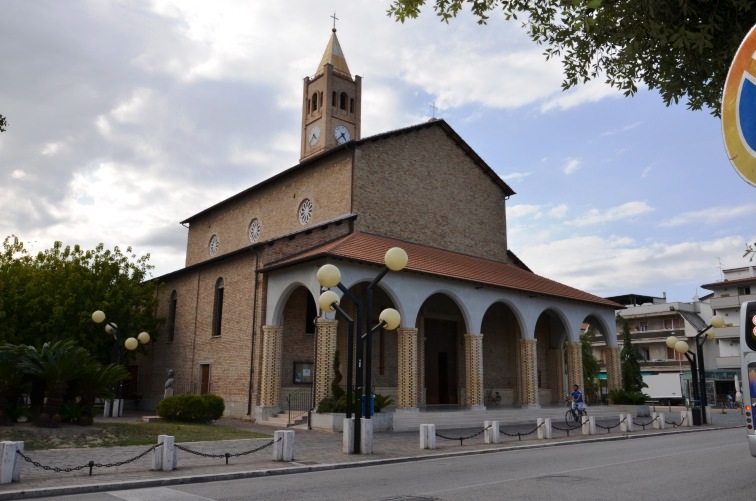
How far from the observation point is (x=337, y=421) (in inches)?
774

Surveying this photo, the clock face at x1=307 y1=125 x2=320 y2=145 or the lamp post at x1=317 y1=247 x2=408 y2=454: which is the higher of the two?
the clock face at x1=307 y1=125 x2=320 y2=145

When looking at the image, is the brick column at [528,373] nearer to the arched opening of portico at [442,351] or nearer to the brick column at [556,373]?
the arched opening of portico at [442,351]

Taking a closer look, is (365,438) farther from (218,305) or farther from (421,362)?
(218,305)

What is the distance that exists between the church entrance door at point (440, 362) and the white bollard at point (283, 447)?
51.5 feet

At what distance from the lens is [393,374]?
26172 millimetres

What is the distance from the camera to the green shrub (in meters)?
20.8

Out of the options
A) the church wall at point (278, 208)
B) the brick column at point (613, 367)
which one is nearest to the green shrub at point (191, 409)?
the church wall at point (278, 208)

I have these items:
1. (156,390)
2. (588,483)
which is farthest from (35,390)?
(156,390)

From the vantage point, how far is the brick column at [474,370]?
2477cm

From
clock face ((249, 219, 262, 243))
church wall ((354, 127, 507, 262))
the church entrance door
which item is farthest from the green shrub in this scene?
clock face ((249, 219, 262, 243))

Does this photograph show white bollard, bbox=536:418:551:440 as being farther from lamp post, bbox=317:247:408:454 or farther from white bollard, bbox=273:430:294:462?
white bollard, bbox=273:430:294:462

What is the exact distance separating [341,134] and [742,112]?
43.2 meters

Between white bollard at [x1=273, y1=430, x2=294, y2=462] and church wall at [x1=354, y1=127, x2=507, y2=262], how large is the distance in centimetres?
1425

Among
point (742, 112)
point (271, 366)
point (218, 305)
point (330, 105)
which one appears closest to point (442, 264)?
point (271, 366)
